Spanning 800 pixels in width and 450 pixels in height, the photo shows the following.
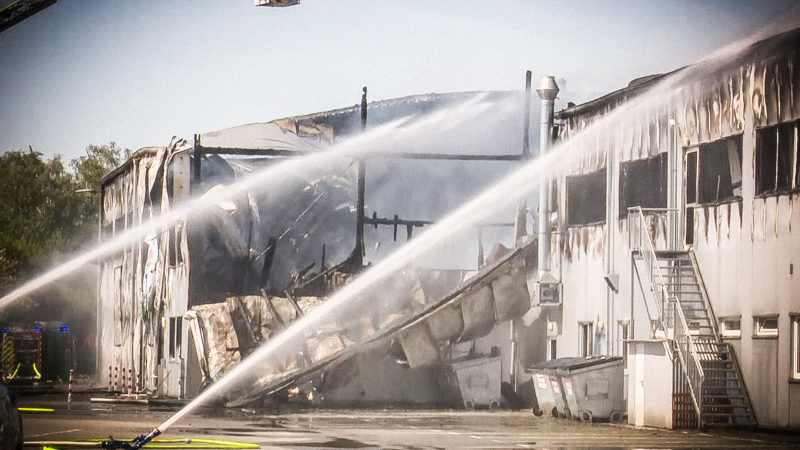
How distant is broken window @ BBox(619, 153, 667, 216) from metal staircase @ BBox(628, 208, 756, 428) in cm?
63

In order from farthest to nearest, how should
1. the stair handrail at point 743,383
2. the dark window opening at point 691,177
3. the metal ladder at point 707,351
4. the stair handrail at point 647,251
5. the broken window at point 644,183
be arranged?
1. the broken window at point 644,183
2. the dark window opening at point 691,177
3. the stair handrail at point 647,251
4. the metal ladder at point 707,351
5. the stair handrail at point 743,383

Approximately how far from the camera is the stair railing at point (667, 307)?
1235 inches

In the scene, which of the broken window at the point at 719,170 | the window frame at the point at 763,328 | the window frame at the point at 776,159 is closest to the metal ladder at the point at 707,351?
the window frame at the point at 763,328

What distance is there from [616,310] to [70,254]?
70.1 metres

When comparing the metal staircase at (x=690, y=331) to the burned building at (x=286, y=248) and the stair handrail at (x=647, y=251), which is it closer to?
the stair handrail at (x=647, y=251)

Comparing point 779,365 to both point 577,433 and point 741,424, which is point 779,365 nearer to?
point 741,424

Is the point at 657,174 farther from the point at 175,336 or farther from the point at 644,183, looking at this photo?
the point at 175,336

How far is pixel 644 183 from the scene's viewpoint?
1464 inches

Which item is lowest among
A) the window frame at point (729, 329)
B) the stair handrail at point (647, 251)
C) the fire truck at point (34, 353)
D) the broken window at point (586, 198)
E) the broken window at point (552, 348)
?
the fire truck at point (34, 353)

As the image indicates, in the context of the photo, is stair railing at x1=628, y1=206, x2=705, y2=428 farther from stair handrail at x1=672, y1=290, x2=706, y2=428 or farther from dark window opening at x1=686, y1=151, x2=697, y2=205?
dark window opening at x1=686, y1=151, x2=697, y2=205

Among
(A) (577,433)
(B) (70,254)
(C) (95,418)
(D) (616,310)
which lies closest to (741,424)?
(A) (577,433)

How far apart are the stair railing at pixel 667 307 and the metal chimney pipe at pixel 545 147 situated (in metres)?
5.62

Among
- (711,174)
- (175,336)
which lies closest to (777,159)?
(711,174)

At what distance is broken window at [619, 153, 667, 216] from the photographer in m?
36.2
